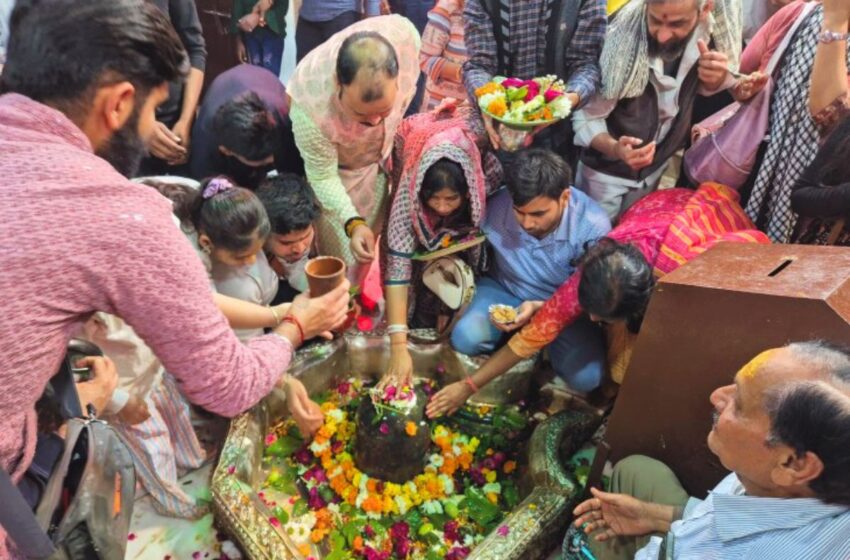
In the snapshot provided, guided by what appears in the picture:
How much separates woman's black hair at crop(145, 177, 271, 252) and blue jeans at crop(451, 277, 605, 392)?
1.02m

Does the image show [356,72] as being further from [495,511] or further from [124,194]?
[495,511]

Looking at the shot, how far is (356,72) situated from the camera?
2.51 metres

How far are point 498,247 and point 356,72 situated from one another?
3.45ft

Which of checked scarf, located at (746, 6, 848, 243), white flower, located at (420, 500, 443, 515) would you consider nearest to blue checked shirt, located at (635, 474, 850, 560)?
white flower, located at (420, 500, 443, 515)

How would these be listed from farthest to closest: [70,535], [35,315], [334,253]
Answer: [334,253], [70,535], [35,315]

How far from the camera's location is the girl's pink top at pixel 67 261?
1.07 metres

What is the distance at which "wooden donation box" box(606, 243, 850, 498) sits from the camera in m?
1.67

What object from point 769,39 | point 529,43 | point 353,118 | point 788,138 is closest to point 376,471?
point 353,118

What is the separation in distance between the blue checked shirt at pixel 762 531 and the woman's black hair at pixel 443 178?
5.23 ft

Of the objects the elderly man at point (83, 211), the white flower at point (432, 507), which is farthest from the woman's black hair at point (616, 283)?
the elderly man at point (83, 211)

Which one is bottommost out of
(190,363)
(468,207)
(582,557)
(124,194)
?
(582,557)

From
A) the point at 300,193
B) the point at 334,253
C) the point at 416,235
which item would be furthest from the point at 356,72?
the point at 334,253

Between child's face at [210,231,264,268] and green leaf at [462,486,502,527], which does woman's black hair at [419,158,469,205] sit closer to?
child's face at [210,231,264,268]

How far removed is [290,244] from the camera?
2672 mm
